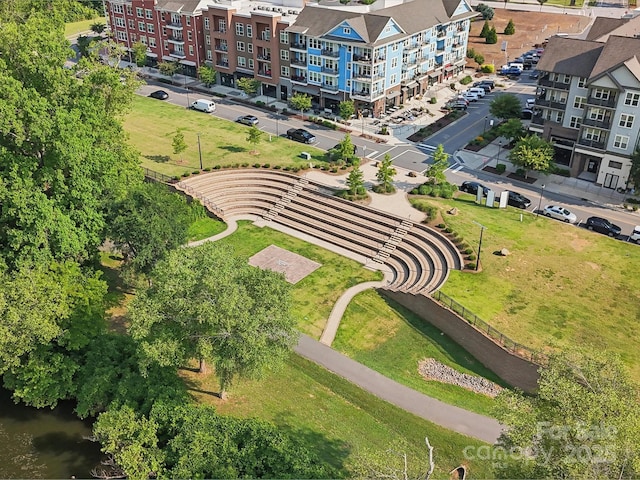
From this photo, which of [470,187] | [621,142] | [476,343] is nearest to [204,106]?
[470,187]

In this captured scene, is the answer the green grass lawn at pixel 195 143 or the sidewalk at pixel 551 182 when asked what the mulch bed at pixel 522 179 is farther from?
the green grass lawn at pixel 195 143

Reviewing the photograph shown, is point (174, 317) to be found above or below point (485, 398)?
above

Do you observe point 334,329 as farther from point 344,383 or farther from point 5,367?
point 5,367

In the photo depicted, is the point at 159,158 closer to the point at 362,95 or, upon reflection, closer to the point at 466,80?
the point at 362,95

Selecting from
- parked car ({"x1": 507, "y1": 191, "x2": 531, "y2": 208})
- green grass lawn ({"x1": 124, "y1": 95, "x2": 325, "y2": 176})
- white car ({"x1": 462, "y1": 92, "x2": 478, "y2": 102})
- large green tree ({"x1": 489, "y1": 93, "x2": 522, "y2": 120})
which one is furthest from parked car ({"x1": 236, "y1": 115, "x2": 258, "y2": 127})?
parked car ({"x1": 507, "y1": 191, "x2": 531, "y2": 208})

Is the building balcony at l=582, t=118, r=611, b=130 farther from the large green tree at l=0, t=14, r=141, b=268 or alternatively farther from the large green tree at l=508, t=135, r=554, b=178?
the large green tree at l=0, t=14, r=141, b=268

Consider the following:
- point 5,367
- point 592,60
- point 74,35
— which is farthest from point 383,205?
point 74,35
